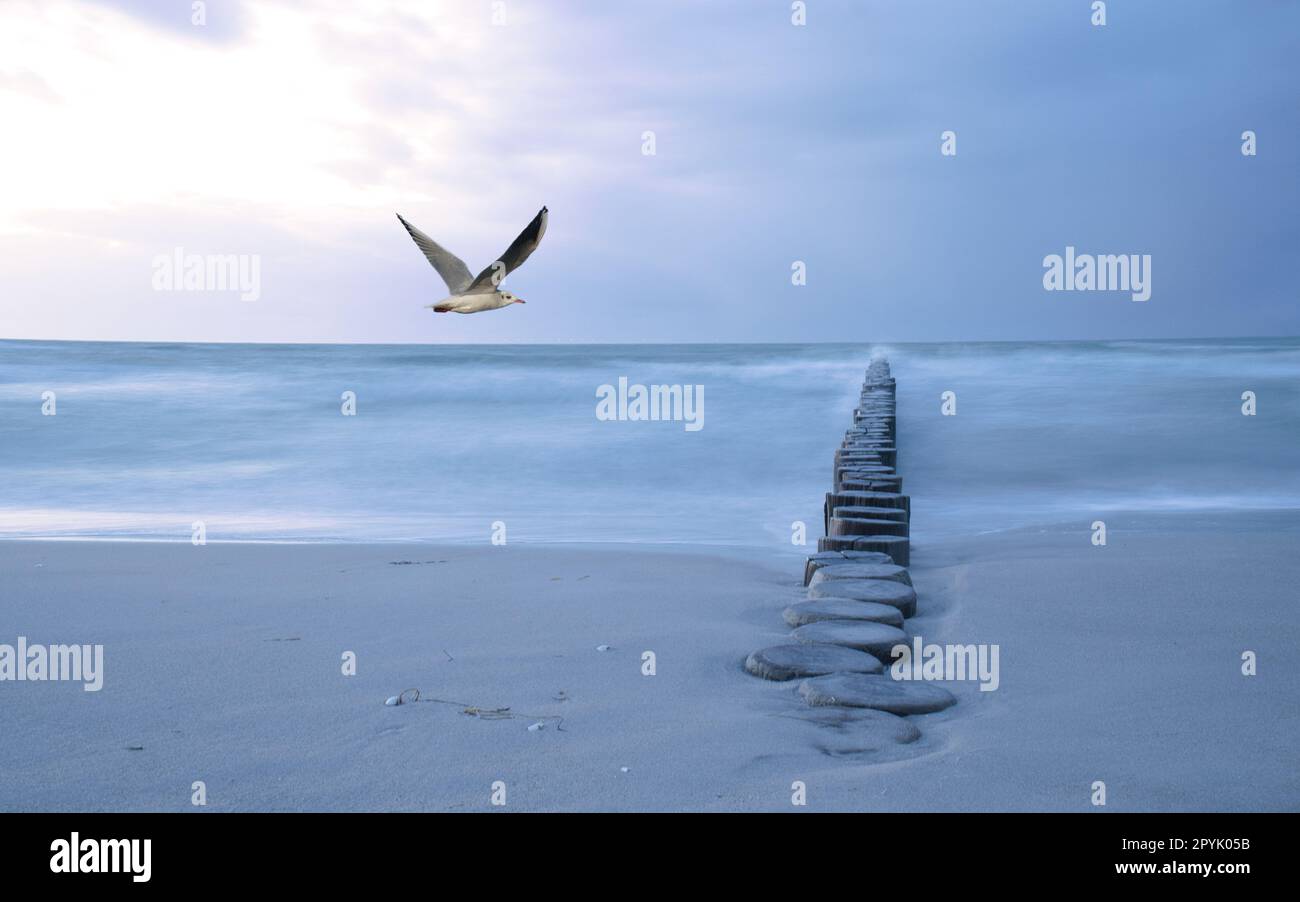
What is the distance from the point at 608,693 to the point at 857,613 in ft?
3.44

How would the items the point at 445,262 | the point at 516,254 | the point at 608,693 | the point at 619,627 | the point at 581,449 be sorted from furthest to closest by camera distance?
the point at 581,449 → the point at 619,627 → the point at 608,693 → the point at 445,262 → the point at 516,254

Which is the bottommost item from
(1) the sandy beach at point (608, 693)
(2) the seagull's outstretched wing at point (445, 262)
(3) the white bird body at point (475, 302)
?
(1) the sandy beach at point (608, 693)

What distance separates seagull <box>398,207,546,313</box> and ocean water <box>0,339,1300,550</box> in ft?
15.4

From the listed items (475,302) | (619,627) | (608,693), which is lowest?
(608,693)

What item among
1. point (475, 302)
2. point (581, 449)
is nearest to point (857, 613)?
point (475, 302)

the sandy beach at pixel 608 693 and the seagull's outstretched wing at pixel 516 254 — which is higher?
the seagull's outstretched wing at pixel 516 254

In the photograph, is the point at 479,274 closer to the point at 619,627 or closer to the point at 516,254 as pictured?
the point at 516,254

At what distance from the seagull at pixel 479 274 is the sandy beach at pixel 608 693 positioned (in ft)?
4.02

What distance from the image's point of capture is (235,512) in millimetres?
9227

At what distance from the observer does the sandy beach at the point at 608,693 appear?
8.80ft

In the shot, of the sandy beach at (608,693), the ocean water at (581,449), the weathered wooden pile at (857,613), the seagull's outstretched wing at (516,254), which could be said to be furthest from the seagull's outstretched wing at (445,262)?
the ocean water at (581,449)

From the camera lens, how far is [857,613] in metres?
3.96

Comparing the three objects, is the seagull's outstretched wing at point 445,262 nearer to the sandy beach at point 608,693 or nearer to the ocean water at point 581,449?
the sandy beach at point 608,693

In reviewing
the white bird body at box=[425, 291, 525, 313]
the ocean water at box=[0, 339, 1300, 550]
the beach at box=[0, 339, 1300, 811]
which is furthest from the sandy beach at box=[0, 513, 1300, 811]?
the ocean water at box=[0, 339, 1300, 550]
